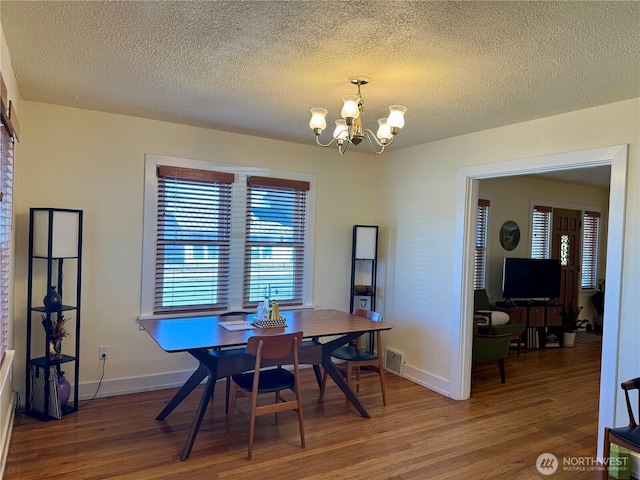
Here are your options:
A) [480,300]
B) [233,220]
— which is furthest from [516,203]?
[233,220]

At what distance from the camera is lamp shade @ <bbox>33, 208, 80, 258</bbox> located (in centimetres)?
331

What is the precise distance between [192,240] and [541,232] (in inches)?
213

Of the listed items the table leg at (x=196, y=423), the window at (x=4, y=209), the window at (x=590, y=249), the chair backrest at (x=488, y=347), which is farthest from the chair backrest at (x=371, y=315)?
the window at (x=590, y=249)

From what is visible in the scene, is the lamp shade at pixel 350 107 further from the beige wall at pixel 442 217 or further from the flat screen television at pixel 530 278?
the flat screen television at pixel 530 278

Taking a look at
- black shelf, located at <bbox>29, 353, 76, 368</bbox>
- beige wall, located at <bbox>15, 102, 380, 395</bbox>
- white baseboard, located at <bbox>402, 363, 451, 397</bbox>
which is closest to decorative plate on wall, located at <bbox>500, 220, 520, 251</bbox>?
white baseboard, located at <bbox>402, 363, 451, 397</bbox>

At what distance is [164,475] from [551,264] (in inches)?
228

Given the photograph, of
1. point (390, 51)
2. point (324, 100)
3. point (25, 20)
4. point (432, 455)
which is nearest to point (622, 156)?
point (390, 51)

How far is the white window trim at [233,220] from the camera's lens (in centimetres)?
405

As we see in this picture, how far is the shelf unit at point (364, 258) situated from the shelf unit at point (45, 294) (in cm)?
271

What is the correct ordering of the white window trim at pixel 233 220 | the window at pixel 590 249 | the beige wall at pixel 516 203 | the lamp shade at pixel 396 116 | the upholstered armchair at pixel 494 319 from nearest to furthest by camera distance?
the lamp shade at pixel 396 116
the white window trim at pixel 233 220
the upholstered armchair at pixel 494 319
the beige wall at pixel 516 203
the window at pixel 590 249

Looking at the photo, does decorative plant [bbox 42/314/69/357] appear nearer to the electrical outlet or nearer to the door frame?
the electrical outlet

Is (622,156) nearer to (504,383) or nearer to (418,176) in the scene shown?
(418,176)

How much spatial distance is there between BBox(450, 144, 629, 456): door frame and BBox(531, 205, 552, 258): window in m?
3.31

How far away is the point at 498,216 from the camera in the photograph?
658 centimetres
